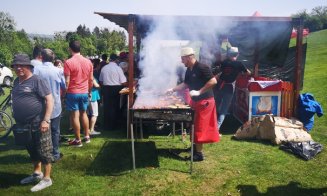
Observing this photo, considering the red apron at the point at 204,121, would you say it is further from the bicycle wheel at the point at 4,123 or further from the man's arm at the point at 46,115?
the bicycle wheel at the point at 4,123

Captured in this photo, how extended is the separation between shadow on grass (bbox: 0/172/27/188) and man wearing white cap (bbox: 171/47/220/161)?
3.01 metres

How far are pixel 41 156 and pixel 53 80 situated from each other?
1.54 m

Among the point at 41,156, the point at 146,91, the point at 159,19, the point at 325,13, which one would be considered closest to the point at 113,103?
the point at 146,91

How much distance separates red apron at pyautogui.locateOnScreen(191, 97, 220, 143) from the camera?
542 centimetres

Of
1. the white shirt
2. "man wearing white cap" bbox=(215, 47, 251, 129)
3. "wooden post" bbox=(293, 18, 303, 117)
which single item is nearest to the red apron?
"man wearing white cap" bbox=(215, 47, 251, 129)

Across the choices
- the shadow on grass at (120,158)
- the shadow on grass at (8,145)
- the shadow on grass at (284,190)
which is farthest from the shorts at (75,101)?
the shadow on grass at (284,190)

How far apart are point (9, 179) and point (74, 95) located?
1.96 meters

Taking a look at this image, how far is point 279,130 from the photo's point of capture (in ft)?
22.3

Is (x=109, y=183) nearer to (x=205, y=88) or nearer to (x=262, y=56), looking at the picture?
(x=205, y=88)

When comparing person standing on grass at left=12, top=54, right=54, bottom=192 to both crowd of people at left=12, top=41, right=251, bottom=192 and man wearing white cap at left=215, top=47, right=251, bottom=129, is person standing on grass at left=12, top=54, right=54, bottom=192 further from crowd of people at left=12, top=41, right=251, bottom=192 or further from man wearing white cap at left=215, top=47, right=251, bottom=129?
man wearing white cap at left=215, top=47, right=251, bottom=129

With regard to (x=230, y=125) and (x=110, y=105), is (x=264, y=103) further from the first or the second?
(x=110, y=105)

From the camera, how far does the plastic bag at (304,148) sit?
5950 millimetres

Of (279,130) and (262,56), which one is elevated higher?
(262,56)

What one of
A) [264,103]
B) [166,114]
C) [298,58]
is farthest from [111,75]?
[298,58]
